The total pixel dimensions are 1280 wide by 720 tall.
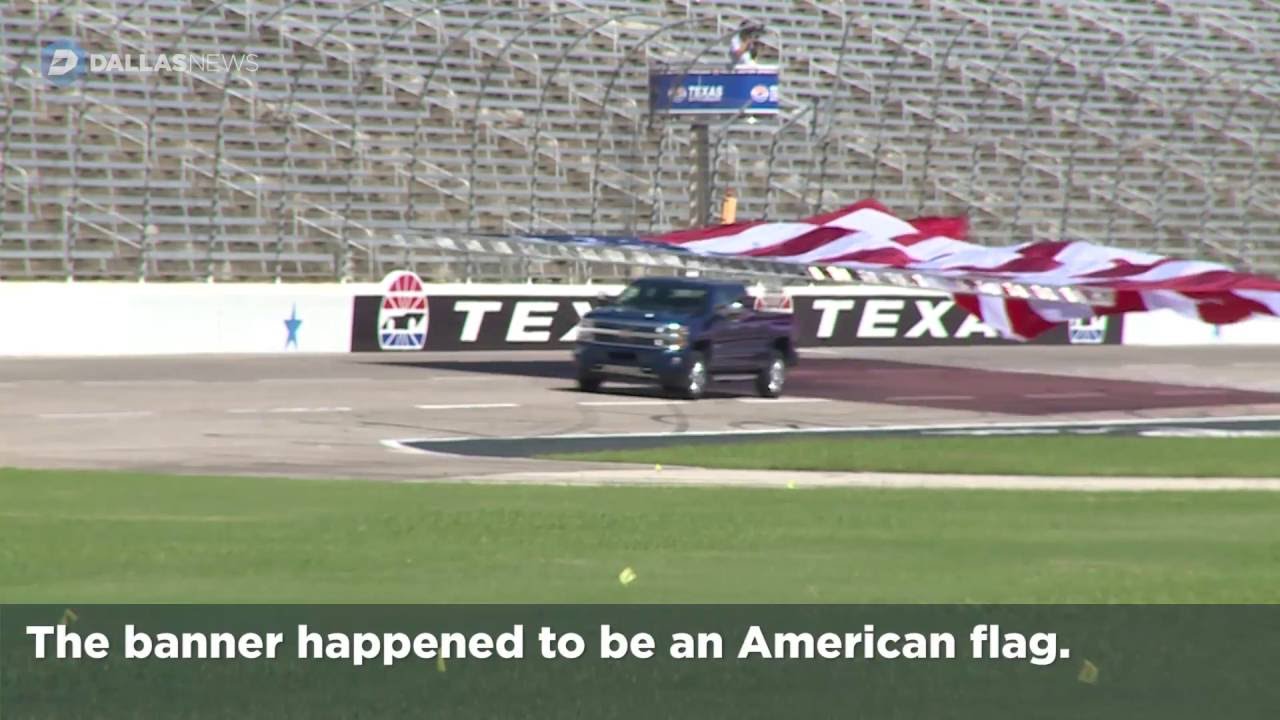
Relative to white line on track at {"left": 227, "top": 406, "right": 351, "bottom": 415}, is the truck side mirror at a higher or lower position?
higher

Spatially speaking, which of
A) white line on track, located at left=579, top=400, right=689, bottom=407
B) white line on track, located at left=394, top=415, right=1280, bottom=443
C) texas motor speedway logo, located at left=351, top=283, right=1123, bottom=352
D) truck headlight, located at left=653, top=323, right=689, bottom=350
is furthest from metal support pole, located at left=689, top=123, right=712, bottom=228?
white line on track, located at left=394, top=415, right=1280, bottom=443

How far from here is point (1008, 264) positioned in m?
33.5

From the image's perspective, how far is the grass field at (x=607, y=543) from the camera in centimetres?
1109

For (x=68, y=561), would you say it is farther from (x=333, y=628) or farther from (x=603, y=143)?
(x=603, y=143)

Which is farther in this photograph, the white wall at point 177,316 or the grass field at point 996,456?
the white wall at point 177,316

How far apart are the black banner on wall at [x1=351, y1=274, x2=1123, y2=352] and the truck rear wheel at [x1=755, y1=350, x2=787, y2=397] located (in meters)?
9.87

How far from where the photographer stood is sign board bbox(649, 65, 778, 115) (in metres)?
44.5

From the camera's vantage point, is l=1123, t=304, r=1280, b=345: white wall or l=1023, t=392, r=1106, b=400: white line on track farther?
l=1123, t=304, r=1280, b=345: white wall

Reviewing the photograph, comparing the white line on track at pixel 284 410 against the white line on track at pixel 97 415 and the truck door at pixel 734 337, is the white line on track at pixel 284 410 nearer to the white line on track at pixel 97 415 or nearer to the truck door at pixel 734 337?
the white line on track at pixel 97 415

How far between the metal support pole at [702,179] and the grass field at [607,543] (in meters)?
26.2

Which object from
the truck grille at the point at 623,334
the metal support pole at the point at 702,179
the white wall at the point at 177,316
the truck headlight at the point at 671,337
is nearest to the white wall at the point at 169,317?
the white wall at the point at 177,316

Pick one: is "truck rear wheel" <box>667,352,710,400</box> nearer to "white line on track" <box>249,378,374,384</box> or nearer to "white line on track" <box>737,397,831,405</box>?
"white line on track" <box>737,397,831,405</box>

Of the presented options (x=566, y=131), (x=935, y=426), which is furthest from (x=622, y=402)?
(x=566, y=131)

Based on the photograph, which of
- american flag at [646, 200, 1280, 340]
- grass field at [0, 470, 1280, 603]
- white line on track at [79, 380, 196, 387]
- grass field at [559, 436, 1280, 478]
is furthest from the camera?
american flag at [646, 200, 1280, 340]
